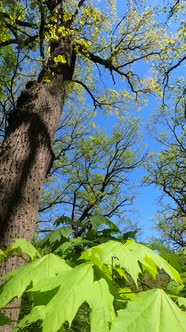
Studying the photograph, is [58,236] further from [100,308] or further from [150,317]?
[150,317]

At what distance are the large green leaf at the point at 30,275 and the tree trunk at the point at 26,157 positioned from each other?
240 cm

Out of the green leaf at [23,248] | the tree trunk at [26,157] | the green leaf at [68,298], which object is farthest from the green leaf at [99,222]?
the tree trunk at [26,157]

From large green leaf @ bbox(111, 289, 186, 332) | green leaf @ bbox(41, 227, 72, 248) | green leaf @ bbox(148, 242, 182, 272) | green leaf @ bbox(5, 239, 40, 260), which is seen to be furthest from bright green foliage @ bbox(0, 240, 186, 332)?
green leaf @ bbox(41, 227, 72, 248)

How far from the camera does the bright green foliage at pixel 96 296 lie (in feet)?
2.70

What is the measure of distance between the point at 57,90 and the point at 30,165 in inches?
61.5

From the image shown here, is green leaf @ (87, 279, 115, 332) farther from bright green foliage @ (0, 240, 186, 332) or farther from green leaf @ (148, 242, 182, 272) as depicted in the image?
green leaf @ (148, 242, 182, 272)

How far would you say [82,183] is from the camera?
19672mm

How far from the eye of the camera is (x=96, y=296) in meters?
0.93

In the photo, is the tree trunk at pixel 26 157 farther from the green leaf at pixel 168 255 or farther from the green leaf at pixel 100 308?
the green leaf at pixel 100 308

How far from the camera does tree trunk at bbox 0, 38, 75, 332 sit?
11.8 feet

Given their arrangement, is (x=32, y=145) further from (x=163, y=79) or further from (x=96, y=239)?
(x=163, y=79)

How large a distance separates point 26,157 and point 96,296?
10.6 ft

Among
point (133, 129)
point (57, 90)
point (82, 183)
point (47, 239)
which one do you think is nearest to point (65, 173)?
point (82, 183)

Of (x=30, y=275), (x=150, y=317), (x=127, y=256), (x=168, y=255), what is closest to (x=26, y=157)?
(x=168, y=255)
